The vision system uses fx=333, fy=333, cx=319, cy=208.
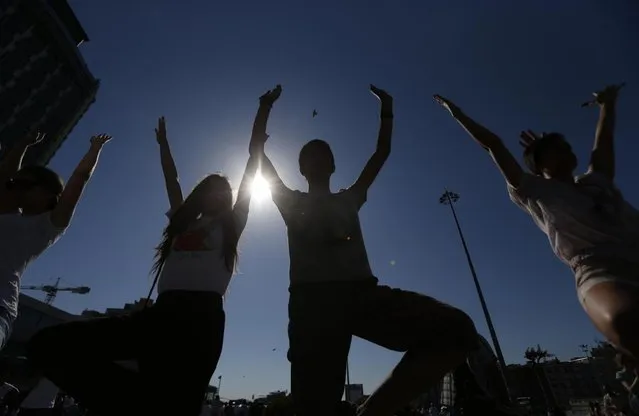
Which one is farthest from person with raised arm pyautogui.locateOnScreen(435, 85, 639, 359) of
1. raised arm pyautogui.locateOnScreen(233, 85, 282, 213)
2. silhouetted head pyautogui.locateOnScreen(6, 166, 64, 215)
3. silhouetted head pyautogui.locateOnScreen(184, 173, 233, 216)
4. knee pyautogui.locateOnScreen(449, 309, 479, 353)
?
silhouetted head pyautogui.locateOnScreen(6, 166, 64, 215)

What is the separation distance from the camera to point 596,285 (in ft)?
6.60

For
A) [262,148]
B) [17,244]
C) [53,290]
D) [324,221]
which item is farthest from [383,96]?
[53,290]

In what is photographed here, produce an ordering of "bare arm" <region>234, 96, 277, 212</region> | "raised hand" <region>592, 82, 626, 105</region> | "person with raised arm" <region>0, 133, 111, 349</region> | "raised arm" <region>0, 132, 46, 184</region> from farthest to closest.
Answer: "raised hand" <region>592, 82, 626, 105</region> → "raised arm" <region>0, 132, 46, 184</region> → "bare arm" <region>234, 96, 277, 212</region> → "person with raised arm" <region>0, 133, 111, 349</region>

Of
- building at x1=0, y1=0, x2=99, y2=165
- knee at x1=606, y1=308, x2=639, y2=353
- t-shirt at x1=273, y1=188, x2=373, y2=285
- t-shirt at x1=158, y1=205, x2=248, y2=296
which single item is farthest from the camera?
building at x1=0, y1=0, x2=99, y2=165

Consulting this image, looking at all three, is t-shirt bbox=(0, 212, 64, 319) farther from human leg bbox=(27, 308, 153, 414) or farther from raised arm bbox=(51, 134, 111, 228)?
human leg bbox=(27, 308, 153, 414)

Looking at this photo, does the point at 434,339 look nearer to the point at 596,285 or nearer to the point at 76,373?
the point at 596,285

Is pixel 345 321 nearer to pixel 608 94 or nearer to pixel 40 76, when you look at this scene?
pixel 608 94

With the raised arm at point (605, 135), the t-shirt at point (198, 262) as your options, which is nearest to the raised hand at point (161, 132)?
the t-shirt at point (198, 262)

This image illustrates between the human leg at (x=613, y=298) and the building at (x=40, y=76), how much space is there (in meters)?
43.6

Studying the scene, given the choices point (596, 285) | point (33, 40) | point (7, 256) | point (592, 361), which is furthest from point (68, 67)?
point (592, 361)

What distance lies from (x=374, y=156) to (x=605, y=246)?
1.79m

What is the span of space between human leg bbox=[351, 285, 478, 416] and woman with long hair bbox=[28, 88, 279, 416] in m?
0.96

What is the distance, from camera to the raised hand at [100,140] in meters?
3.32

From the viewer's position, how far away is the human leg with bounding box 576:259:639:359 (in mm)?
1707
